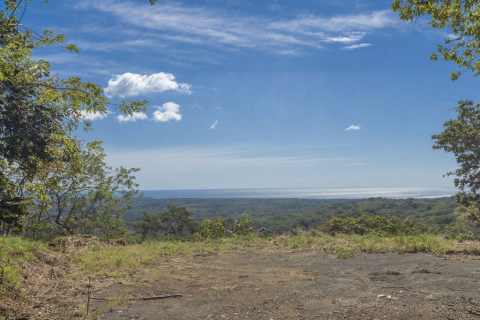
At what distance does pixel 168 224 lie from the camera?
44.8 metres

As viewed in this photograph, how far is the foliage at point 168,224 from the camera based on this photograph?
4456 centimetres

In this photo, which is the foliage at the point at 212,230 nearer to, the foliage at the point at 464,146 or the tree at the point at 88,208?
the tree at the point at 88,208

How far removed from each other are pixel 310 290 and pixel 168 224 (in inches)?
1580

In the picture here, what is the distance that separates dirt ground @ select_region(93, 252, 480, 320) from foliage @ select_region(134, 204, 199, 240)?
3504cm

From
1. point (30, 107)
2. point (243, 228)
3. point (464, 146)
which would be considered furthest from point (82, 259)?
point (464, 146)

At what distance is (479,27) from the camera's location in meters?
8.47

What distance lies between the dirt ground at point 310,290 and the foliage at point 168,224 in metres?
35.0

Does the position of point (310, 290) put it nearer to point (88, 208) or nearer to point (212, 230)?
point (212, 230)

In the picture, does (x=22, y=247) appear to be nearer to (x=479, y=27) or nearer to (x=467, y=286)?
(x=467, y=286)

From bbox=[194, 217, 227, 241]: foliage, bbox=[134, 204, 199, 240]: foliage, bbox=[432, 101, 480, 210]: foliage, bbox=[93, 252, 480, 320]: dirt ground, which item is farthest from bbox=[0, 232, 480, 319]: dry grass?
bbox=[134, 204, 199, 240]: foliage

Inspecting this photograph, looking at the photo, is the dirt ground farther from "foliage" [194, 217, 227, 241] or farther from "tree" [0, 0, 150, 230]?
"foliage" [194, 217, 227, 241]

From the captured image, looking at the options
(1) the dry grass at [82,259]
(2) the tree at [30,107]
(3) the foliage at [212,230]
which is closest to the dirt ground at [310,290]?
(1) the dry grass at [82,259]

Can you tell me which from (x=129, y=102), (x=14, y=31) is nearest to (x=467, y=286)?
(x=129, y=102)

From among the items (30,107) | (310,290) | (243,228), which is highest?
(30,107)
